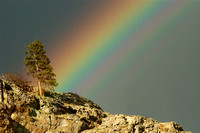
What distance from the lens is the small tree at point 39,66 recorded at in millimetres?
38781

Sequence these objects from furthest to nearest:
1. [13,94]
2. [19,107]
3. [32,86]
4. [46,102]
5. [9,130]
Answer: [32,86] → [46,102] → [13,94] → [19,107] → [9,130]

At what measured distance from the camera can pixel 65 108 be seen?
3247 centimetres

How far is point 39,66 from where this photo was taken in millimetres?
39094

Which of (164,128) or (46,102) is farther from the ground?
(46,102)

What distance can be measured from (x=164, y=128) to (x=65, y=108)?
16377 millimetres

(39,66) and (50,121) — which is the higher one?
(39,66)

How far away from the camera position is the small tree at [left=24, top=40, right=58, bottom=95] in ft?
127

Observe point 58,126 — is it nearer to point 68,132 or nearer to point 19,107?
point 68,132

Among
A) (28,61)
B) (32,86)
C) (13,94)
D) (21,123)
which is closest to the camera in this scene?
(21,123)

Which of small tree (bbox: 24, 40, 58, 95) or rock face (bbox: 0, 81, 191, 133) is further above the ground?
small tree (bbox: 24, 40, 58, 95)

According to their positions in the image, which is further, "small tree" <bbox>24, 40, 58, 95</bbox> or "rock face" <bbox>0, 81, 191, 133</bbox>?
"small tree" <bbox>24, 40, 58, 95</bbox>

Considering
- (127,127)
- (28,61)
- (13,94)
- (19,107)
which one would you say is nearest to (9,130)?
(19,107)

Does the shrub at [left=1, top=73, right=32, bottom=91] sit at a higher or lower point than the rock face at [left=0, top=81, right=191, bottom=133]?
higher

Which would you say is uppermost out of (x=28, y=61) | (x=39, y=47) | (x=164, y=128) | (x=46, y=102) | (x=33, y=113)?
(x=39, y=47)
